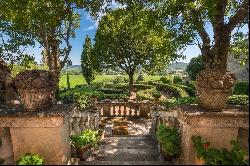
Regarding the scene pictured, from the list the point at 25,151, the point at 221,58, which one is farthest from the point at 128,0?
the point at 25,151

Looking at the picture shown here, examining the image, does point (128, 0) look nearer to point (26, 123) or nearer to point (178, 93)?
point (26, 123)

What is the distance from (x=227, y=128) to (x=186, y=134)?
0.91 m

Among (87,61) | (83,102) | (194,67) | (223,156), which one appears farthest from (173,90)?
(223,156)

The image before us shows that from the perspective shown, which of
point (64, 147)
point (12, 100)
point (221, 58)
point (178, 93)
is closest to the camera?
point (64, 147)

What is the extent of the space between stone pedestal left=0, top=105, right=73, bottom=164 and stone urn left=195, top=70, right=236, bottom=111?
3.25 metres

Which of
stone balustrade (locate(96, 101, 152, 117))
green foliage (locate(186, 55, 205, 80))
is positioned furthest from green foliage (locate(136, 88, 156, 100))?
green foliage (locate(186, 55, 205, 80))

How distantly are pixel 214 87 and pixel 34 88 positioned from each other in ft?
13.2

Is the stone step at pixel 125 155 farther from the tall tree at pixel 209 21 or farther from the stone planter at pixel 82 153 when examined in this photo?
the tall tree at pixel 209 21

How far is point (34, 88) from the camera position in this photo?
6.09m

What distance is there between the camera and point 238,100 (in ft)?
71.9

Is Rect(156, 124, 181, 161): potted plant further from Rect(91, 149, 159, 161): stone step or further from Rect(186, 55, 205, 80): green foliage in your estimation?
Rect(186, 55, 205, 80): green foliage

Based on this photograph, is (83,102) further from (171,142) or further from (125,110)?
(171,142)

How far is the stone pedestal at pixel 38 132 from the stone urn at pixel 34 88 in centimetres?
22

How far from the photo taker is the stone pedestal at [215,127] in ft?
19.4
